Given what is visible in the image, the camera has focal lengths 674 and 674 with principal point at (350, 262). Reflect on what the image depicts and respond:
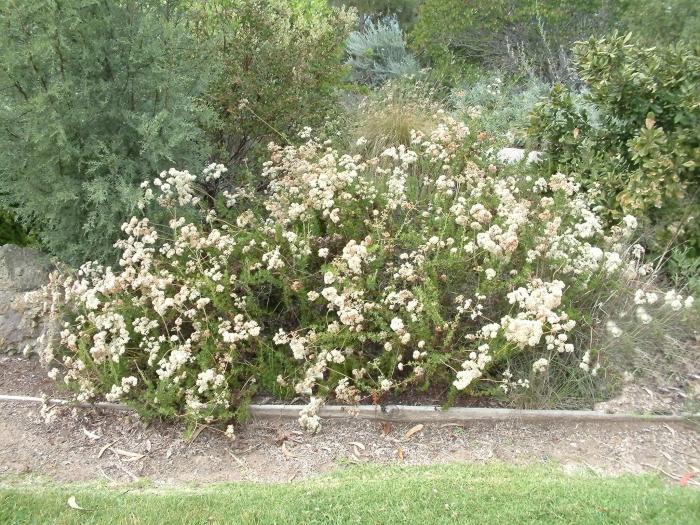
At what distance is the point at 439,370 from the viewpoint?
13.2 feet

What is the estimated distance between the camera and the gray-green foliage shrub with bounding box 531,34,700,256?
496 centimetres

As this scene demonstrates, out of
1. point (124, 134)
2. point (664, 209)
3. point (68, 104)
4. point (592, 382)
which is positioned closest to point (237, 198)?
point (124, 134)

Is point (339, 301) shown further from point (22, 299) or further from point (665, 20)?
point (665, 20)

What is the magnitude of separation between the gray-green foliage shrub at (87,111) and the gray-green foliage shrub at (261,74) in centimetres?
89

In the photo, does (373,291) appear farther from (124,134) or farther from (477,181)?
(124,134)

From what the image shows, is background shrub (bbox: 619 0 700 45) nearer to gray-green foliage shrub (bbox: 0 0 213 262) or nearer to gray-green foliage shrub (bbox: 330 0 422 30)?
gray-green foliage shrub (bbox: 0 0 213 262)

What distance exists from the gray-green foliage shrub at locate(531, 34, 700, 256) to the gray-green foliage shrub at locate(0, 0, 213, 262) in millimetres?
3130

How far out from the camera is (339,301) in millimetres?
3758

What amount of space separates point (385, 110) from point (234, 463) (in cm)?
442

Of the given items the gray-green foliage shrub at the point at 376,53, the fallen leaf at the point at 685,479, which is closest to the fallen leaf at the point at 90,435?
the fallen leaf at the point at 685,479

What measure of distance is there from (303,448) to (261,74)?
354cm

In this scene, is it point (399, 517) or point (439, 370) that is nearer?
point (399, 517)

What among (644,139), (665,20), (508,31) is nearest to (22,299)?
(644,139)

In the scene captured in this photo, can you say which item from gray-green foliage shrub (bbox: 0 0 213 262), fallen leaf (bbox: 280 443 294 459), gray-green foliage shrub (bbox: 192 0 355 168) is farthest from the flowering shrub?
gray-green foliage shrub (bbox: 192 0 355 168)
